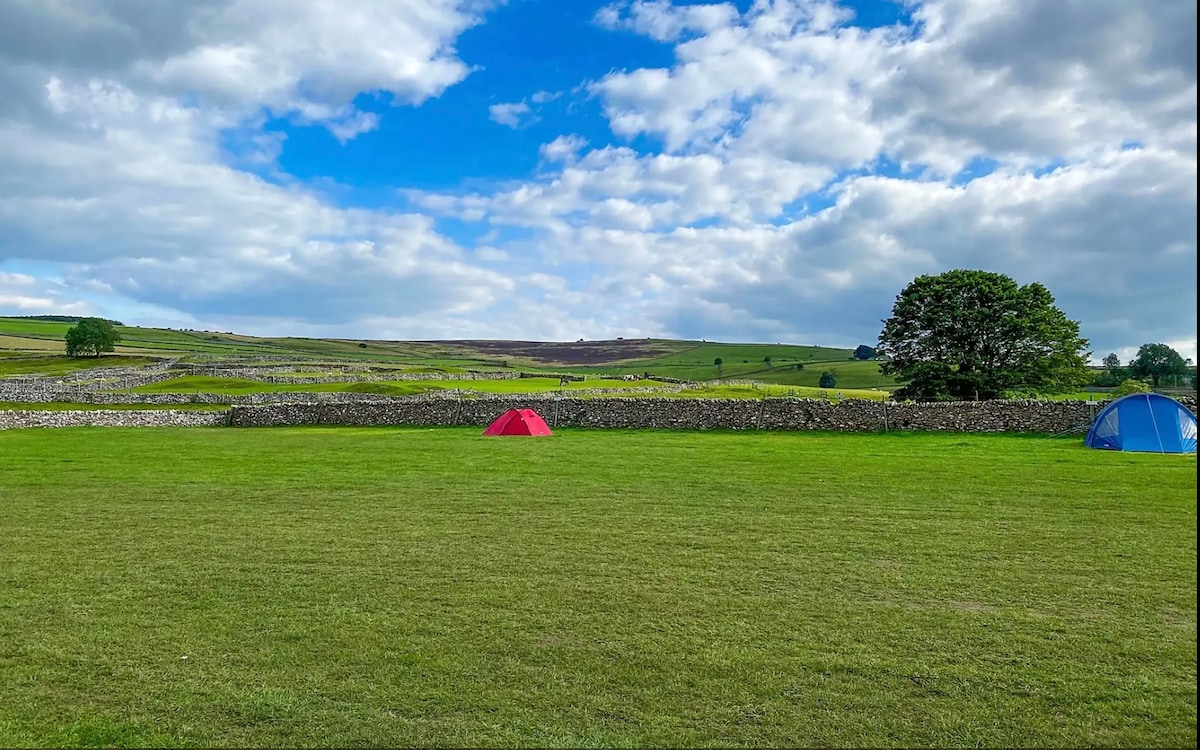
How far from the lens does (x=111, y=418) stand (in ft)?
120

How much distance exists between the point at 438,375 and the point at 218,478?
197ft

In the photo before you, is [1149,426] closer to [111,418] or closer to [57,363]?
[111,418]

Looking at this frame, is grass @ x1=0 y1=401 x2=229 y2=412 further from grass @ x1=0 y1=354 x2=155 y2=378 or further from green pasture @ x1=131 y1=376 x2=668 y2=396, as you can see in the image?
grass @ x1=0 y1=354 x2=155 y2=378

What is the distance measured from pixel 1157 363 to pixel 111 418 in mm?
54656

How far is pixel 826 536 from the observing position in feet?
33.7

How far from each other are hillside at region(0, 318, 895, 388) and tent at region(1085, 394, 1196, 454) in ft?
243

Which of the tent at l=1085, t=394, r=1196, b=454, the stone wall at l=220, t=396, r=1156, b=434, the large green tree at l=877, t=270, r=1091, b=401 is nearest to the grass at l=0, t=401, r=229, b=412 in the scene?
the stone wall at l=220, t=396, r=1156, b=434

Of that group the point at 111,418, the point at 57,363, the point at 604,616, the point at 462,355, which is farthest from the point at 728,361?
the point at 604,616

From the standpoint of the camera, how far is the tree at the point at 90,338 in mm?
87688

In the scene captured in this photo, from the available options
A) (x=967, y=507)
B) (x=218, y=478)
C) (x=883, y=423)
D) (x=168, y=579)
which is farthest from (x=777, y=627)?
(x=883, y=423)

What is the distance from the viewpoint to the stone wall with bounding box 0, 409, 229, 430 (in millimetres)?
33531

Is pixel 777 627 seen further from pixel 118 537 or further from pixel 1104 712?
pixel 118 537

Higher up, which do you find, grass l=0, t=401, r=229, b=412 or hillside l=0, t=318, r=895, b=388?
hillside l=0, t=318, r=895, b=388

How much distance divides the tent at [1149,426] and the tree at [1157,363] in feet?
66.6
